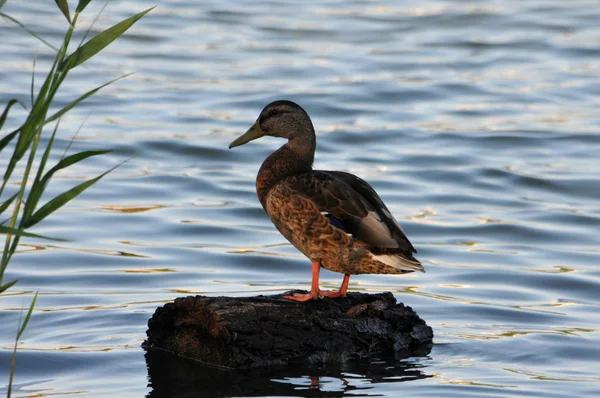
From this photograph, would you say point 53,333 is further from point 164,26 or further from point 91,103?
point 164,26

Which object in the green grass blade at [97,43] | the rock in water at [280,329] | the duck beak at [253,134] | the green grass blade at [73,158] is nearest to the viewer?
the green grass blade at [73,158]

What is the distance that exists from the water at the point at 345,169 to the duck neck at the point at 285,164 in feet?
3.78

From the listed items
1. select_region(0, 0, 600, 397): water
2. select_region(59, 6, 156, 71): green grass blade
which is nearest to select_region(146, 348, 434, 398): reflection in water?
select_region(0, 0, 600, 397): water

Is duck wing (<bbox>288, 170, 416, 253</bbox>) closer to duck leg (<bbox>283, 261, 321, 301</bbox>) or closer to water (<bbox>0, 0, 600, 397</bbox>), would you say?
duck leg (<bbox>283, 261, 321, 301</bbox>)

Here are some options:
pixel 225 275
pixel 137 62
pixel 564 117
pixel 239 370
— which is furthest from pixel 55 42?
pixel 239 370

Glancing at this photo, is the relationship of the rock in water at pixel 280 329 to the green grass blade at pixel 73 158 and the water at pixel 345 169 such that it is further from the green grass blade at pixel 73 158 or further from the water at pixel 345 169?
the green grass blade at pixel 73 158

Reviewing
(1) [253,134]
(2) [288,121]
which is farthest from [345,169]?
(2) [288,121]

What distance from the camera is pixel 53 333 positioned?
695 cm

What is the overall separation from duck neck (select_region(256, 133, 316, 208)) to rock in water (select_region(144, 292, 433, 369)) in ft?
2.33

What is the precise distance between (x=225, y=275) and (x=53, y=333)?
1.91 metres

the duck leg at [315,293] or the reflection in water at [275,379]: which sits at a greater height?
the duck leg at [315,293]

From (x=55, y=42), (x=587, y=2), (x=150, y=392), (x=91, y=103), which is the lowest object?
(x=150, y=392)

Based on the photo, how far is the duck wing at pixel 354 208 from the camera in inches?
234

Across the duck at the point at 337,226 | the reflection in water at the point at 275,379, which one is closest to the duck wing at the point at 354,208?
the duck at the point at 337,226
